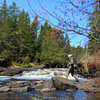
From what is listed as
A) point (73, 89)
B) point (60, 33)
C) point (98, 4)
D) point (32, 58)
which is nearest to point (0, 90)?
point (73, 89)

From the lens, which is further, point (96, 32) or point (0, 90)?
point (0, 90)

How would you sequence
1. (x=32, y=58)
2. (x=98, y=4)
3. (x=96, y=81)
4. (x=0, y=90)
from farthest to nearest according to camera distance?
(x=32, y=58) < (x=96, y=81) < (x=0, y=90) < (x=98, y=4)

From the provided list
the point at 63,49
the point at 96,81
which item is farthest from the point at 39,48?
the point at 63,49

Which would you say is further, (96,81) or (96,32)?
(96,81)

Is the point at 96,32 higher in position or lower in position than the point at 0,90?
higher

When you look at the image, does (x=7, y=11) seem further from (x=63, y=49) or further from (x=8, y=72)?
(x=63, y=49)

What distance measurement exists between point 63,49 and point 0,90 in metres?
5.38

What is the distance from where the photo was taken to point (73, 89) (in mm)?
8328

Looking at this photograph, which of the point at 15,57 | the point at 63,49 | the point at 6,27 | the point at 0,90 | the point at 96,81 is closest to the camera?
the point at 63,49

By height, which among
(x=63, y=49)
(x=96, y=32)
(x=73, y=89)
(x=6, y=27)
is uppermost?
(x=6, y=27)

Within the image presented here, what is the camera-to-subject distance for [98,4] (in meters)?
3.29

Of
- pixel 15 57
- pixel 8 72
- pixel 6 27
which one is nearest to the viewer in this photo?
pixel 8 72

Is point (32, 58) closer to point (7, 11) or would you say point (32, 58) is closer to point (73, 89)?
point (7, 11)

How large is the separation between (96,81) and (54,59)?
140ft
